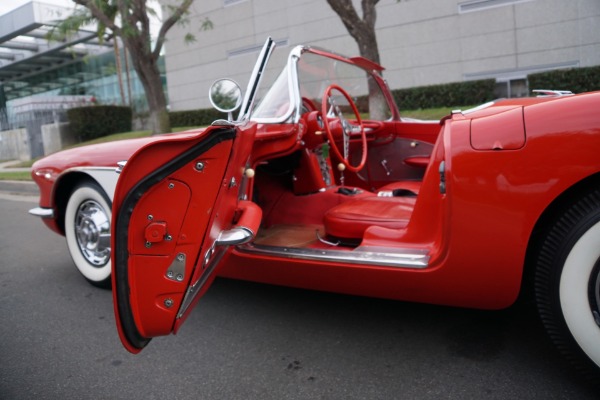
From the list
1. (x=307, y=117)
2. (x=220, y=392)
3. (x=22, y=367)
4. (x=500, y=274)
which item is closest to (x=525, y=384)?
(x=500, y=274)

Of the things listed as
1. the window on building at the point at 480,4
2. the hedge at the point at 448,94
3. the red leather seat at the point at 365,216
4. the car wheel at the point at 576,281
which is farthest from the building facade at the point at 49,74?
the car wheel at the point at 576,281

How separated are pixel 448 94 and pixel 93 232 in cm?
999

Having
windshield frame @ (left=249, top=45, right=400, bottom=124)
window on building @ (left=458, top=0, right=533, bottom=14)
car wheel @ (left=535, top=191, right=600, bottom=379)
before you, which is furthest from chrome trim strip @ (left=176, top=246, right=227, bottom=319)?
window on building @ (left=458, top=0, right=533, bottom=14)

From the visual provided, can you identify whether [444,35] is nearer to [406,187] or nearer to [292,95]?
[406,187]

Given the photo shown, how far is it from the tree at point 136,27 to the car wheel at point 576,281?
33.4 ft

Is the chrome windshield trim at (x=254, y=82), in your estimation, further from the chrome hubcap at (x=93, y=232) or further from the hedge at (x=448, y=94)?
the hedge at (x=448, y=94)

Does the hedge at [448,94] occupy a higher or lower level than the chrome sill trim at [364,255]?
higher

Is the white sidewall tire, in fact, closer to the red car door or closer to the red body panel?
the red body panel

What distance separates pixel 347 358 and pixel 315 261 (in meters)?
0.48

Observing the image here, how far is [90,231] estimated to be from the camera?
345cm

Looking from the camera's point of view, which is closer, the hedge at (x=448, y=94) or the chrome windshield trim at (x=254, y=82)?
the chrome windshield trim at (x=254, y=82)

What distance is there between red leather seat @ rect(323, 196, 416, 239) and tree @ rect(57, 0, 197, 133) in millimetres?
8947

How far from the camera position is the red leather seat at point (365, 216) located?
2.66 meters

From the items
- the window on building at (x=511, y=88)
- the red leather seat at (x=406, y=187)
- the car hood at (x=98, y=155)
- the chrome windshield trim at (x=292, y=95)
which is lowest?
the red leather seat at (x=406, y=187)
